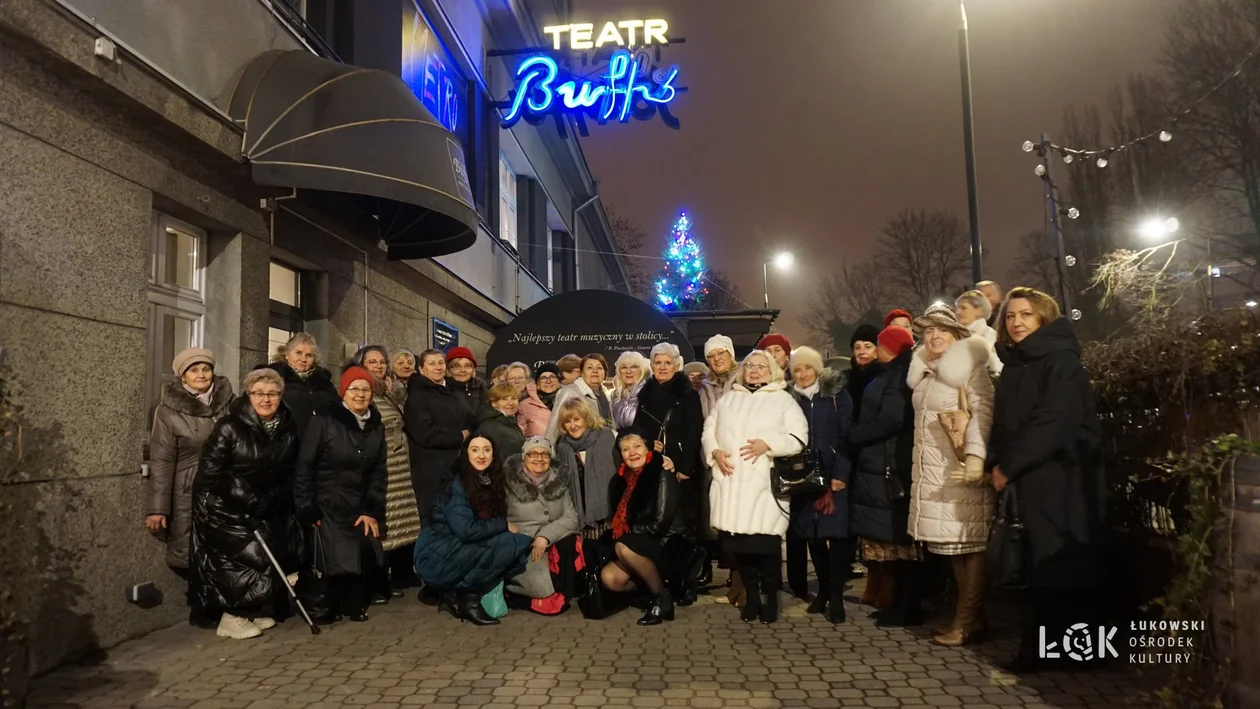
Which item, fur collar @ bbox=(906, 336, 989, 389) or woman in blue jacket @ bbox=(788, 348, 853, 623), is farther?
woman in blue jacket @ bbox=(788, 348, 853, 623)

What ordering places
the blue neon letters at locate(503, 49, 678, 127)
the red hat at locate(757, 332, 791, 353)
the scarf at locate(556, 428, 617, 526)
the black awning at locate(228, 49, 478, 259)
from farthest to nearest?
the blue neon letters at locate(503, 49, 678, 127), the red hat at locate(757, 332, 791, 353), the black awning at locate(228, 49, 478, 259), the scarf at locate(556, 428, 617, 526)

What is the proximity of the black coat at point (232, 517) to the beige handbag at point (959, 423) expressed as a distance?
4.40 metres

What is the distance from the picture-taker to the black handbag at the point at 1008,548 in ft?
14.7

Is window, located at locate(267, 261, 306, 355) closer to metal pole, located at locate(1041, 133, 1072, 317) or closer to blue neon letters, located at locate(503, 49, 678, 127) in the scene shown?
blue neon letters, located at locate(503, 49, 678, 127)

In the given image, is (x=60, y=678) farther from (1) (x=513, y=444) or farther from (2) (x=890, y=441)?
(2) (x=890, y=441)

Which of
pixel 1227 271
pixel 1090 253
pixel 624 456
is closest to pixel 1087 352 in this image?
pixel 624 456

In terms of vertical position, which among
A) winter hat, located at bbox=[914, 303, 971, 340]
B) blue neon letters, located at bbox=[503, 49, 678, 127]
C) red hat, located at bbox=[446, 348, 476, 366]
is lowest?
winter hat, located at bbox=[914, 303, 971, 340]

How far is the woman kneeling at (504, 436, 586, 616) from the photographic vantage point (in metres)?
6.32

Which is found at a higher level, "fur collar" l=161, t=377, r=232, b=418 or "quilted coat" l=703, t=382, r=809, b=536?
"fur collar" l=161, t=377, r=232, b=418

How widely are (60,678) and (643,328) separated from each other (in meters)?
10.1

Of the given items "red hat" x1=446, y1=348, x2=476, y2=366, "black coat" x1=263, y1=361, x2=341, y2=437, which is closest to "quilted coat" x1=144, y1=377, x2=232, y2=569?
"black coat" x1=263, y1=361, x2=341, y2=437

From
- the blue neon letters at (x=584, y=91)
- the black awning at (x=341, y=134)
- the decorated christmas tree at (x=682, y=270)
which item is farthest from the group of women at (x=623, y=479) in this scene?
the decorated christmas tree at (x=682, y=270)

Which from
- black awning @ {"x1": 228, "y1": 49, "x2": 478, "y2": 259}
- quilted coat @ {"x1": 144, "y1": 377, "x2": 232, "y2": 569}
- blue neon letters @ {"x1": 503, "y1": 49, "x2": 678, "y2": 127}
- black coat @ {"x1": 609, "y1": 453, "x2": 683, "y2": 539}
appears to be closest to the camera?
quilted coat @ {"x1": 144, "y1": 377, "x2": 232, "y2": 569}

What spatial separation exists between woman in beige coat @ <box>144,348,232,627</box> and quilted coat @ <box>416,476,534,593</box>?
63.9 inches
